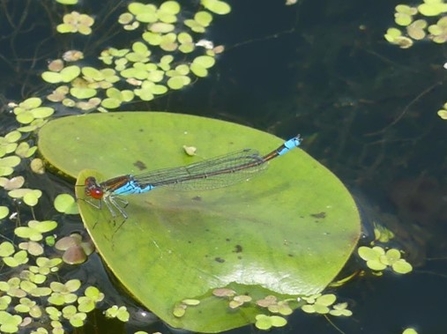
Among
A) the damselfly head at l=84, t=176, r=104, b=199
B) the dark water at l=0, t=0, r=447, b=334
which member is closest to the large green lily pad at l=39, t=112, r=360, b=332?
the damselfly head at l=84, t=176, r=104, b=199

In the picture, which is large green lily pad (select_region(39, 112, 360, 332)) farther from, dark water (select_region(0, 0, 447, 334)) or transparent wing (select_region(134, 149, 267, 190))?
dark water (select_region(0, 0, 447, 334))

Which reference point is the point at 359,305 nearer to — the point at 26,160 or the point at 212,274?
the point at 212,274

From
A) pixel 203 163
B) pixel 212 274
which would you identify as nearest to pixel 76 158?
pixel 203 163

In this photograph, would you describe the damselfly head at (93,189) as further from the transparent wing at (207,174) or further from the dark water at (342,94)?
the dark water at (342,94)

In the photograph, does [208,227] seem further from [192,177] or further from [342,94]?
[342,94]

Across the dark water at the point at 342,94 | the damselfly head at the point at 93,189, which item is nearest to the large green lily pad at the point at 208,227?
the damselfly head at the point at 93,189

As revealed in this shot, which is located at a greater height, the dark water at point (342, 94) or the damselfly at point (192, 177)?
the damselfly at point (192, 177)

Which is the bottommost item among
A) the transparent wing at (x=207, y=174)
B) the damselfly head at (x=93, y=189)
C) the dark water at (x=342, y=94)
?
the dark water at (x=342, y=94)
